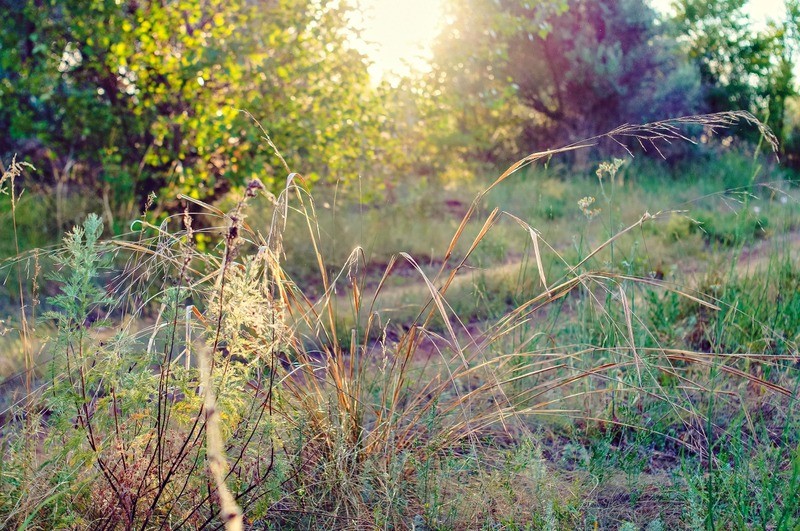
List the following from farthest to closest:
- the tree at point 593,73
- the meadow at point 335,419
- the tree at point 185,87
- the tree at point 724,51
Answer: the tree at point 724,51, the tree at point 593,73, the tree at point 185,87, the meadow at point 335,419

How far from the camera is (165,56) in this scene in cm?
541

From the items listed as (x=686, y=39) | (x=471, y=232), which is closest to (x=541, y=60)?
(x=686, y=39)

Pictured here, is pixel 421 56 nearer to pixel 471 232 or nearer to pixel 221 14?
pixel 471 232

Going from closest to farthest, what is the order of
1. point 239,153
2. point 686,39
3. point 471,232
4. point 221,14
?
point 221,14, point 239,153, point 471,232, point 686,39

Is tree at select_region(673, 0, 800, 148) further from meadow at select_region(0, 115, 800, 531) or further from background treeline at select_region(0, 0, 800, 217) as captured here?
meadow at select_region(0, 115, 800, 531)

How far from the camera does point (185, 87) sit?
17.9 feet

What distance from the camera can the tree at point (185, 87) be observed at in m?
5.35

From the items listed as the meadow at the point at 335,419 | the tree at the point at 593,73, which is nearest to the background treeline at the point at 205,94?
the meadow at the point at 335,419

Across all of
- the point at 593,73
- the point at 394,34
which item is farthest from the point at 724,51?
the point at 394,34

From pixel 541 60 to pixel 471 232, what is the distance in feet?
20.4

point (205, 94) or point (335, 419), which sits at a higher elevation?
point (205, 94)

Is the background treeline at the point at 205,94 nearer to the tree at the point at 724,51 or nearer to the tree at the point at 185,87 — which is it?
the tree at the point at 185,87

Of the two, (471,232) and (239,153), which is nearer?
(239,153)

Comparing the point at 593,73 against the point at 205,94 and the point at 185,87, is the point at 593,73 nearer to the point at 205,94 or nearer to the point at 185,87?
the point at 205,94
